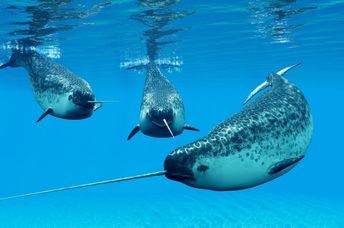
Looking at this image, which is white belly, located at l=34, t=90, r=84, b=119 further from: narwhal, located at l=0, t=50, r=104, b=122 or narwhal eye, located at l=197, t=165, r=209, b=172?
narwhal eye, located at l=197, t=165, r=209, b=172

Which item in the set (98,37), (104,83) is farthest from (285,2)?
(104,83)

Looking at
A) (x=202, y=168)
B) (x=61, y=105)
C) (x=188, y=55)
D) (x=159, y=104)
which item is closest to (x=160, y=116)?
(x=159, y=104)

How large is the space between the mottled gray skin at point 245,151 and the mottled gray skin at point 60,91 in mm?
3785

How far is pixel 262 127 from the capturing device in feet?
19.6

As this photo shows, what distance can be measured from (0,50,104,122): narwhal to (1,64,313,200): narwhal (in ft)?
10.9

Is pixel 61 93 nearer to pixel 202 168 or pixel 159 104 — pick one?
pixel 159 104

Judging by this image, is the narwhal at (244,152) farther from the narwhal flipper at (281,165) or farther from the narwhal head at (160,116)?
the narwhal head at (160,116)

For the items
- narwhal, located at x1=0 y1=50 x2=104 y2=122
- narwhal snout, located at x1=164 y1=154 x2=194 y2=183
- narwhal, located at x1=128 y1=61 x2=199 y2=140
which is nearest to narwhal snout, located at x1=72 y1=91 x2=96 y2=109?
narwhal, located at x1=0 y1=50 x2=104 y2=122

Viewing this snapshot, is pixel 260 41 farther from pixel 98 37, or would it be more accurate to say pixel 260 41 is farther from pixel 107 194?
pixel 107 194

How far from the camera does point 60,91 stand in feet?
30.4

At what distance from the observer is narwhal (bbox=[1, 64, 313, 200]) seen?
5.32 meters

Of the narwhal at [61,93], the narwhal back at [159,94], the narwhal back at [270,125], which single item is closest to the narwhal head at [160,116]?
the narwhal back at [159,94]

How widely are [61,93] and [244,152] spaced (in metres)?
5.07

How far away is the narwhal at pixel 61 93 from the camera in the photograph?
891 centimetres
